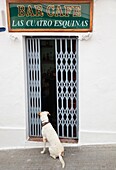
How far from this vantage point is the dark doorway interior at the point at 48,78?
23.6 ft

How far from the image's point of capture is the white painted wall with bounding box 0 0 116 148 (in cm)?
674

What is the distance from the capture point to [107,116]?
7137mm

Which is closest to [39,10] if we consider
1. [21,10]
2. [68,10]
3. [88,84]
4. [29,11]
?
[29,11]

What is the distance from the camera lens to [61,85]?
7.26 m

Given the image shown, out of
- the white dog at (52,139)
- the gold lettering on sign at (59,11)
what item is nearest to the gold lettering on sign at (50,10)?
the gold lettering on sign at (59,11)

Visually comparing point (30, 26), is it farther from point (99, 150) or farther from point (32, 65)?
point (99, 150)

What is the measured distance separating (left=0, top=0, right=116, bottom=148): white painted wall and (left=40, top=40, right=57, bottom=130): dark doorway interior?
1.70 feet

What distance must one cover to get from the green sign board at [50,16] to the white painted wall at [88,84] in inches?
8.6

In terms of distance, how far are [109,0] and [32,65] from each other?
2285 millimetres

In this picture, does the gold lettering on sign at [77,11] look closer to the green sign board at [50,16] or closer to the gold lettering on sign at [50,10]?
the green sign board at [50,16]

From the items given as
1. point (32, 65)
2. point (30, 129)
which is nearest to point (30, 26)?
point (32, 65)

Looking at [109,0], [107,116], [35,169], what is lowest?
[35,169]

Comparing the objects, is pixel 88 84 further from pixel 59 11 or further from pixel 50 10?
pixel 50 10

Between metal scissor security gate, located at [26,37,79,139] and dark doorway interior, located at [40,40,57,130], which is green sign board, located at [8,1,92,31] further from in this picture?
dark doorway interior, located at [40,40,57,130]
